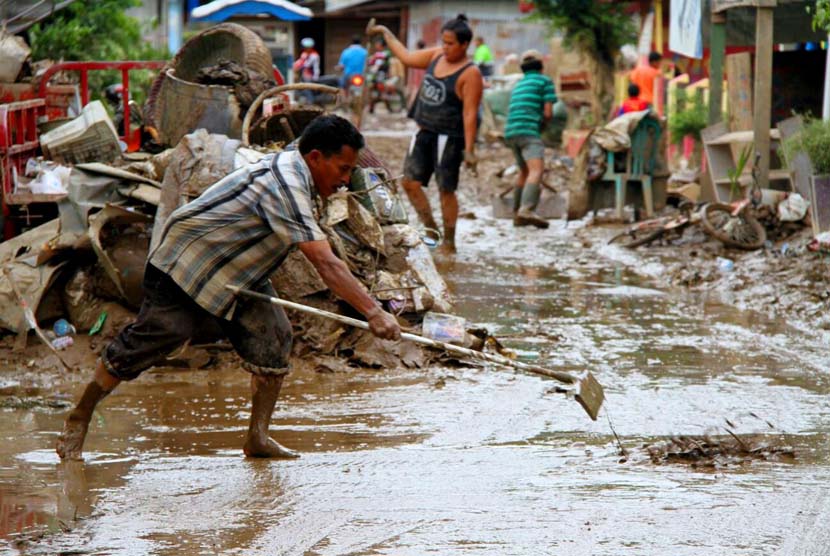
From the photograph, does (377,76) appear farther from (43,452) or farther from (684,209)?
(43,452)

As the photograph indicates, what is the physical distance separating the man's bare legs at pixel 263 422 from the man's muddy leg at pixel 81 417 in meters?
0.59

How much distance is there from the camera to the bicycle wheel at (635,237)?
40.5 ft

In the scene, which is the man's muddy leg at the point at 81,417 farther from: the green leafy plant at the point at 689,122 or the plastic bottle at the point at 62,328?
the green leafy plant at the point at 689,122

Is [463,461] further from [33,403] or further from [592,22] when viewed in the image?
[592,22]

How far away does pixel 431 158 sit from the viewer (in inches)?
460

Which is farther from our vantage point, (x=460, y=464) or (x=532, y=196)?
(x=532, y=196)

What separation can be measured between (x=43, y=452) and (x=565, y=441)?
7.45 feet

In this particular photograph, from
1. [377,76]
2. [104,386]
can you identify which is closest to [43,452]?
[104,386]

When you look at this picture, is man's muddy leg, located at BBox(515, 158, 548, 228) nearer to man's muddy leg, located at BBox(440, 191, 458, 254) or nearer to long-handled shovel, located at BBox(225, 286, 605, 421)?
man's muddy leg, located at BBox(440, 191, 458, 254)

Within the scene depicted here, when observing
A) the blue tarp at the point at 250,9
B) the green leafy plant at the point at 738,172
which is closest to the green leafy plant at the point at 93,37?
the blue tarp at the point at 250,9

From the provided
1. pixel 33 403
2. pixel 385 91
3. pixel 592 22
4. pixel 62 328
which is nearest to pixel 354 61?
pixel 385 91

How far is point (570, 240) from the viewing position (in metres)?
13.3

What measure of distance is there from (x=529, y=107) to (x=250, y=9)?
8.54 m

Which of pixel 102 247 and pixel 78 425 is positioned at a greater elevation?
pixel 102 247
